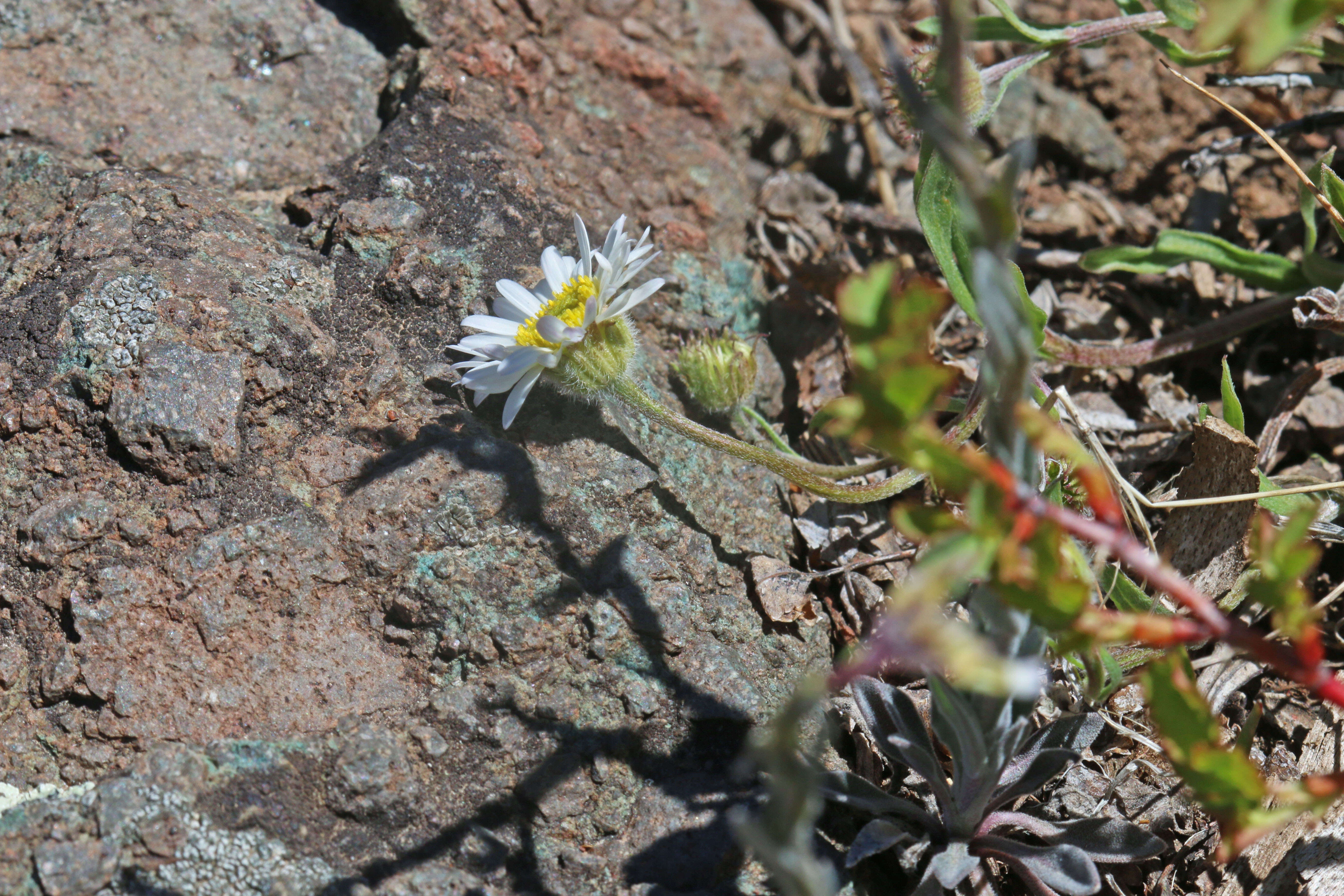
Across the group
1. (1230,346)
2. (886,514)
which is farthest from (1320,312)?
(886,514)

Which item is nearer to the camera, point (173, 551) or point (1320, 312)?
point (173, 551)

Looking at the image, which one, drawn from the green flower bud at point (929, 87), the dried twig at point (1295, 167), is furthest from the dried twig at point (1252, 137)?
the green flower bud at point (929, 87)

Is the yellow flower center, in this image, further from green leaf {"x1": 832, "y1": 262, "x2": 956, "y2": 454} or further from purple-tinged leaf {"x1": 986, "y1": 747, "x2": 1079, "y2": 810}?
purple-tinged leaf {"x1": 986, "y1": 747, "x2": 1079, "y2": 810}

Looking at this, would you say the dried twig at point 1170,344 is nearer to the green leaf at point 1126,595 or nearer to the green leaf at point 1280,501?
the green leaf at point 1280,501

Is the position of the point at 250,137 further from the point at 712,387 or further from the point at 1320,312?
the point at 1320,312

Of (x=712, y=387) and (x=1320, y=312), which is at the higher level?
(x=1320, y=312)

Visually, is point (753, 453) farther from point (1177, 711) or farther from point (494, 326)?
point (1177, 711)

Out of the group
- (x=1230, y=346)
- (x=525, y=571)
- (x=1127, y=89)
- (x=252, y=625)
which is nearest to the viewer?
(x=252, y=625)
